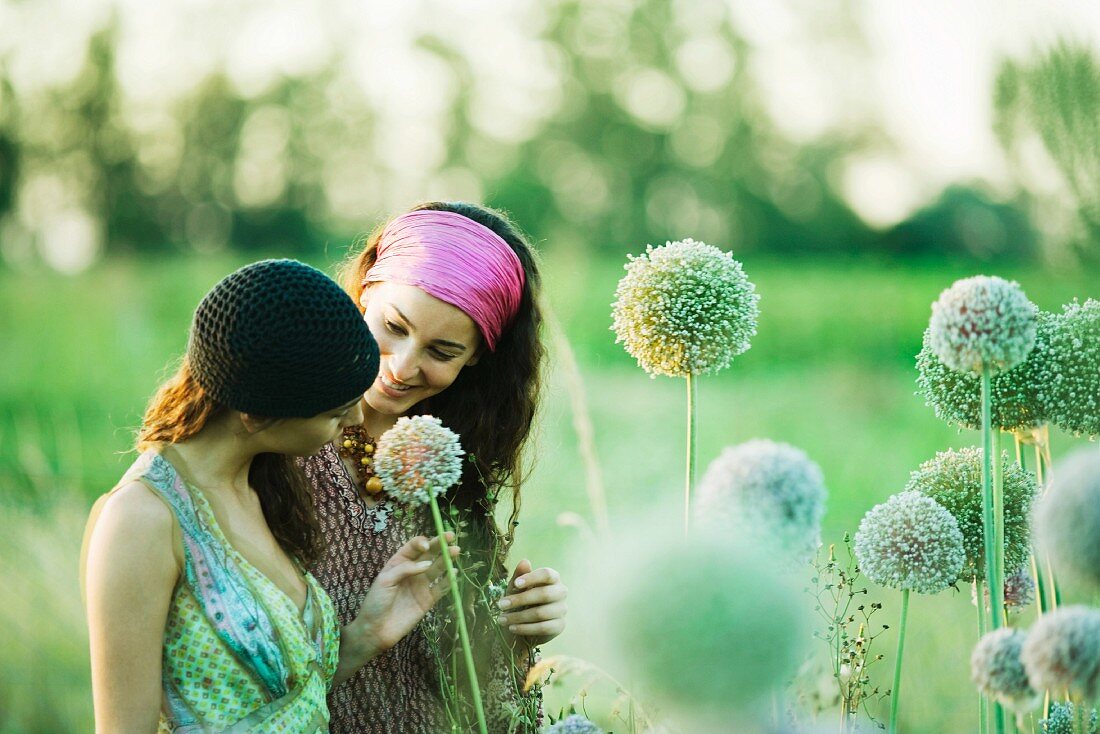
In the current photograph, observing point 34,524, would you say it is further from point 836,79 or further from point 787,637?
point 836,79

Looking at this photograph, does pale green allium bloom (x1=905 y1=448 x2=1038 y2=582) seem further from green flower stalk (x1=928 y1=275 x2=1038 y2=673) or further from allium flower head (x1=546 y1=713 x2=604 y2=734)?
allium flower head (x1=546 y1=713 x2=604 y2=734)

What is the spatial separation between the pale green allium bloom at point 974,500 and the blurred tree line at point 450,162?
394cm

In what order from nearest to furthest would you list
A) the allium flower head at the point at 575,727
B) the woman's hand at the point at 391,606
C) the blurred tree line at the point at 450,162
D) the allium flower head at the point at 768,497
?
the allium flower head at the point at 768,497, the allium flower head at the point at 575,727, the woman's hand at the point at 391,606, the blurred tree line at the point at 450,162

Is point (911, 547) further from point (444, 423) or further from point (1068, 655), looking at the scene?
point (444, 423)

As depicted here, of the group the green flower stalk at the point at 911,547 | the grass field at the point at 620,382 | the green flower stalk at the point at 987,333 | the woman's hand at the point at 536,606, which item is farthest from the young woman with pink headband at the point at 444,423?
the grass field at the point at 620,382

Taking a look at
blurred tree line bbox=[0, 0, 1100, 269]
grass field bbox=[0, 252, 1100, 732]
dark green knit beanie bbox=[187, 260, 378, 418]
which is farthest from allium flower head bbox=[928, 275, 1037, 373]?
blurred tree line bbox=[0, 0, 1100, 269]

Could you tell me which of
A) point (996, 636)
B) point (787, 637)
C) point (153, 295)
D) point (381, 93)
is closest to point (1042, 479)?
point (996, 636)

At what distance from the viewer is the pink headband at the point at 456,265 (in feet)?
4.60

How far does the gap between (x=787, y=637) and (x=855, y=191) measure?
15.7ft

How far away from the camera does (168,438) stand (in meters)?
1.04

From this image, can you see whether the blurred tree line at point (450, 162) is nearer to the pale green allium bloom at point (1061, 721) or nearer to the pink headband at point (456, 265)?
the pink headband at point (456, 265)

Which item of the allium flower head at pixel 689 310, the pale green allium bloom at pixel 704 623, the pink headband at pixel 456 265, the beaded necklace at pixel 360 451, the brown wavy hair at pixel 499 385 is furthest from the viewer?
the brown wavy hair at pixel 499 385

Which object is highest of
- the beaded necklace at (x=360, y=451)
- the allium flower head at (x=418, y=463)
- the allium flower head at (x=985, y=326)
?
the beaded necklace at (x=360, y=451)

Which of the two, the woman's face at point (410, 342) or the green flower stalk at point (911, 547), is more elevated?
the woman's face at point (410, 342)
